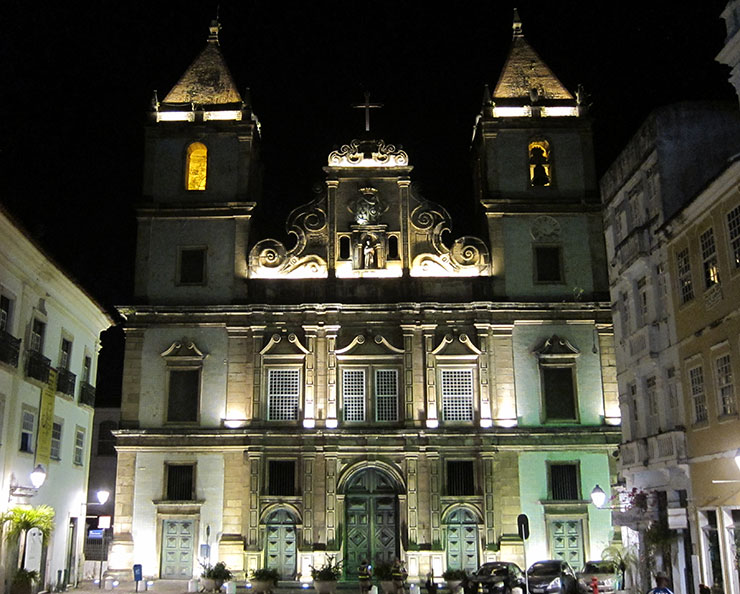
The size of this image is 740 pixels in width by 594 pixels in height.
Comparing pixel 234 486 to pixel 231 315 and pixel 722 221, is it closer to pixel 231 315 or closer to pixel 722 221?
pixel 231 315

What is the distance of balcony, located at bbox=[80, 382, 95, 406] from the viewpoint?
108 feet

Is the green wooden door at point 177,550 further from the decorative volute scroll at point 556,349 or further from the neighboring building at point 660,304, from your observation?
the neighboring building at point 660,304

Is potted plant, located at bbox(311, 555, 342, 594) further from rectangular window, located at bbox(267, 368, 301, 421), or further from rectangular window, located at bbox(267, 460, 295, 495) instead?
rectangular window, located at bbox(267, 368, 301, 421)

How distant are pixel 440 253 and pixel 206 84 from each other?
1334 centimetres

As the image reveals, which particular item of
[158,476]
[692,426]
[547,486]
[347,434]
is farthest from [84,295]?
[692,426]

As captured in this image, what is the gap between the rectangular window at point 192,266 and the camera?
36906 millimetres

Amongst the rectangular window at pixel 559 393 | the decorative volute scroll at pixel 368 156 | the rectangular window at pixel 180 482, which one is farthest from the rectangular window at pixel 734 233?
the rectangular window at pixel 180 482

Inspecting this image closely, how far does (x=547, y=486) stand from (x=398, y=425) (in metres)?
6.34

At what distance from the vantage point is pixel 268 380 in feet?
118

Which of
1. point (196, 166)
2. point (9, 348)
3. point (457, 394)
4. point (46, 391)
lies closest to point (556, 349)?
point (457, 394)

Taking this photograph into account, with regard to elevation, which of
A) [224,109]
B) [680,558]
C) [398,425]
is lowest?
[680,558]

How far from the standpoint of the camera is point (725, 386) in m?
20.3

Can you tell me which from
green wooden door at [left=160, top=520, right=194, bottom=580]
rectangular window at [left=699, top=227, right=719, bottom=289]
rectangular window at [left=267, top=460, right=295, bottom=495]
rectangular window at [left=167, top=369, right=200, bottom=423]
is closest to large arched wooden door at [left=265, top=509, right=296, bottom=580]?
rectangular window at [left=267, top=460, right=295, bottom=495]

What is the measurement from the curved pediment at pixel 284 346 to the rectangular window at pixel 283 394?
74cm
